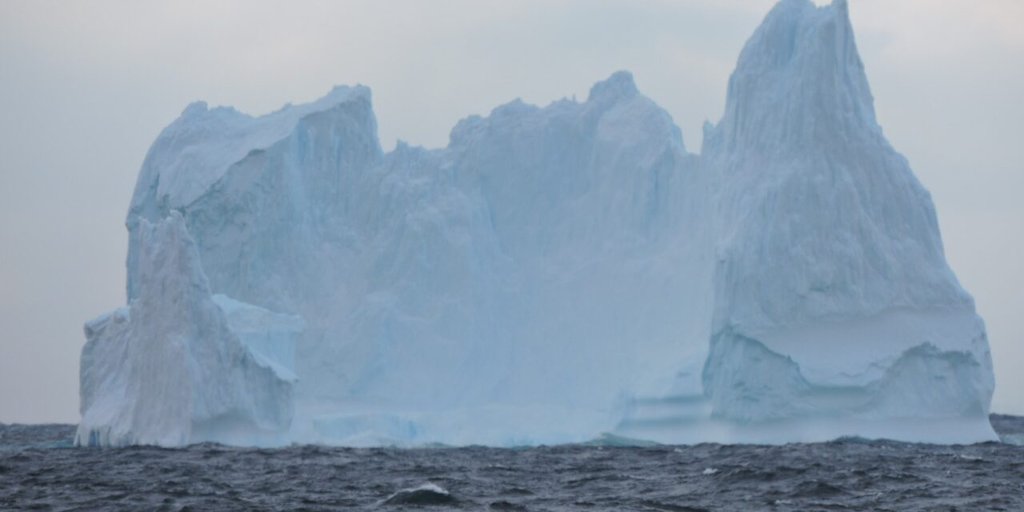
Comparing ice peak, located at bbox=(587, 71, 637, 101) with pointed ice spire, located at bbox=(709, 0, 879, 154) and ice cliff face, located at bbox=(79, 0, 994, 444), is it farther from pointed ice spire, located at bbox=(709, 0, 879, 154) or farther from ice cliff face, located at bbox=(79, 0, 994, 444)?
pointed ice spire, located at bbox=(709, 0, 879, 154)

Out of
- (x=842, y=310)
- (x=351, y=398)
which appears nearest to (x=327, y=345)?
(x=351, y=398)

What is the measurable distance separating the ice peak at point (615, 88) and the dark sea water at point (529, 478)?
397 inches

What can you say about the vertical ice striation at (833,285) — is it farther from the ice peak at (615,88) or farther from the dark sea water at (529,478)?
the ice peak at (615,88)

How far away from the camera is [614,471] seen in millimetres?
18766

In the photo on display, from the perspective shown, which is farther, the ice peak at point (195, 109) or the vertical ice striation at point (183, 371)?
the ice peak at point (195, 109)

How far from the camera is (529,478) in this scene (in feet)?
57.9

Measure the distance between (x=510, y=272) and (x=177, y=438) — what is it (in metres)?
9.74

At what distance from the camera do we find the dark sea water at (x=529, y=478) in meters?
14.0

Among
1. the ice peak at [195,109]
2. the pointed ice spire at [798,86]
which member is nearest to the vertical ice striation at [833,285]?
the pointed ice spire at [798,86]

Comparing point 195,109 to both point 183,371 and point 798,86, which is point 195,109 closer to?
point 183,371

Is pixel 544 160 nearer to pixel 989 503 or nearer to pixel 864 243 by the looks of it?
pixel 864 243

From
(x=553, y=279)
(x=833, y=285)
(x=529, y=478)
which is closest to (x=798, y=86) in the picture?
(x=833, y=285)

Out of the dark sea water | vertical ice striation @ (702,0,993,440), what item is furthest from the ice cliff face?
the dark sea water

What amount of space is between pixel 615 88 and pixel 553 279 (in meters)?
4.32
